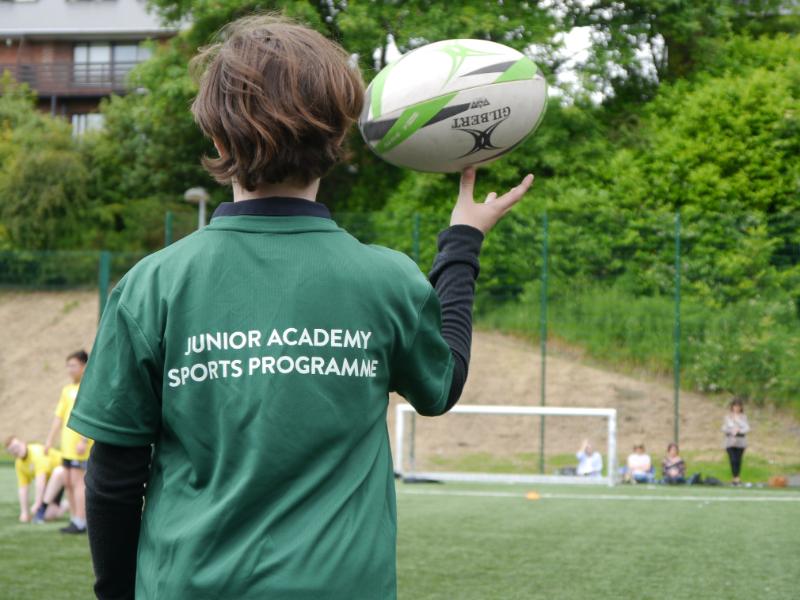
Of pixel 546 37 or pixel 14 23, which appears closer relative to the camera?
pixel 546 37

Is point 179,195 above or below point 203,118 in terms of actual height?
above

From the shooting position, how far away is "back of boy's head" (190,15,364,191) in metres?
1.83

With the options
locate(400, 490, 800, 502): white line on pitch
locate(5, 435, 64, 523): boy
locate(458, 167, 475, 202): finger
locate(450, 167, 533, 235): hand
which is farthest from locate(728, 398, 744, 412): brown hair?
locate(450, 167, 533, 235): hand

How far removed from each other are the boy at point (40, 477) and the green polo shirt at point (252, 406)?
903 centimetres

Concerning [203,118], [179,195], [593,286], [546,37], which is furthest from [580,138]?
[203,118]

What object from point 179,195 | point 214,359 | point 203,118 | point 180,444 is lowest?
point 180,444

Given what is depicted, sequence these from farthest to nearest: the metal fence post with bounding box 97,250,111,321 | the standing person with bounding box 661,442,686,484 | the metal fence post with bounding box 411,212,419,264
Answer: the metal fence post with bounding box 97,250,111,321, the metal fence post with bounding box 411,212,419,264, the standing person with bounding box 661,442,686,484

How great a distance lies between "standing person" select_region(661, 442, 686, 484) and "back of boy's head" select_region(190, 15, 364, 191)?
1588 centimetres

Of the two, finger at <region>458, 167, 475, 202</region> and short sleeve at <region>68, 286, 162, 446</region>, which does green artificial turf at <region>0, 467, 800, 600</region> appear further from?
short sleeve at <region>68, 286, 162, 446</region>

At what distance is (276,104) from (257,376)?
1.39 feet

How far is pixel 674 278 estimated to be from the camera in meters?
18.7

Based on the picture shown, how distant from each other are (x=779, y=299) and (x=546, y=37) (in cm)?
872

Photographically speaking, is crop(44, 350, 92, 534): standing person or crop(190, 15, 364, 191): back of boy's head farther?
crop(44, 350, 92, 534): standing person

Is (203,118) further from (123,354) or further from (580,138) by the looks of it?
(580,138)
